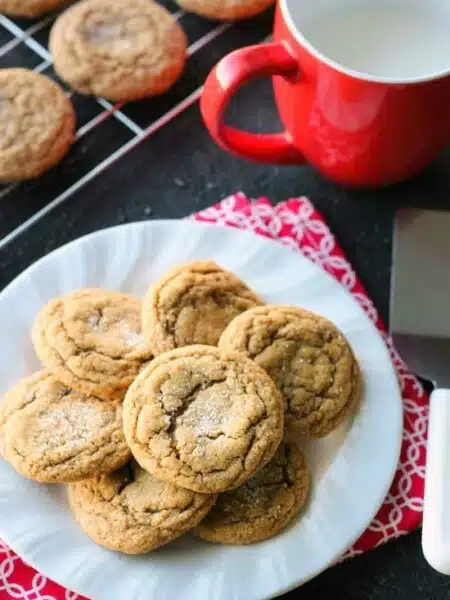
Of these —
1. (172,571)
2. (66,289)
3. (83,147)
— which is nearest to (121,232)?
(66,289)

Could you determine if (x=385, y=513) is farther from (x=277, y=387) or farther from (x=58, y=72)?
(x=58, y=72)

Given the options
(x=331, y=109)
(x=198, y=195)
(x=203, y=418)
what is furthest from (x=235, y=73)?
(x=203, y=418)

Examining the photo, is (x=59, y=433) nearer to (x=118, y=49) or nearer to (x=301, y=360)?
(x=301, y=360)

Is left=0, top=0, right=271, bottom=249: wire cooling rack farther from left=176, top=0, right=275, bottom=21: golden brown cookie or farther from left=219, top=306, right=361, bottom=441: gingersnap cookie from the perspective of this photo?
left=219, top=306, right=361, bottom=441: gingersnap cookie

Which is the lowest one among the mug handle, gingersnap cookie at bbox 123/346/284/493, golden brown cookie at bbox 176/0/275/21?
gingersnap cookie at bbox 123/346/284/493

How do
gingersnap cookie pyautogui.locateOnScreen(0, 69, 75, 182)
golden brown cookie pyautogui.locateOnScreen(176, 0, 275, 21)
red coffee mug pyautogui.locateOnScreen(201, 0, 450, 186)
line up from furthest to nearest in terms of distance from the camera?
golden brown cookie pyautogui.locateOnScreen(176, 0, 275, 21)
gingersnap cookie pyautogui.locateOnScreen(0, 69, 75, 182)
red coffee mug pyautogui.locateOnScreen(201, 0, 450, 186)

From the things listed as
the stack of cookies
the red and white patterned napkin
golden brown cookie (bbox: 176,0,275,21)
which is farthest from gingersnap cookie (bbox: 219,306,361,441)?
golden brown cookie (bbox: 176,0,275,21)

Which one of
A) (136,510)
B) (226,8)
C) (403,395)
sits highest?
(226,8)

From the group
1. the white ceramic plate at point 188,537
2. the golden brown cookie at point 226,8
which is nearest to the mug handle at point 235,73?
the white ceramic plate at point 188,537
